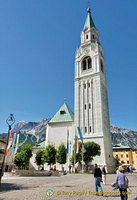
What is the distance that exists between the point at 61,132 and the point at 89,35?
37.1m

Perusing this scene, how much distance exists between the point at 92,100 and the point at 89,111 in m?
3.47

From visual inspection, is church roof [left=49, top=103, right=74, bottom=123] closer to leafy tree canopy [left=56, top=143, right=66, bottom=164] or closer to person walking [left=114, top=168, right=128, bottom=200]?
leafy tree canopy [left=56, top=143, right=66, bottom=164]

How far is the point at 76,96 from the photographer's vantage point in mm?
51625

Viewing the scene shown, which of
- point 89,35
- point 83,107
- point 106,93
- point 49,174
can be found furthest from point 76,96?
point 49,174

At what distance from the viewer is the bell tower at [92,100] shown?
4359cm

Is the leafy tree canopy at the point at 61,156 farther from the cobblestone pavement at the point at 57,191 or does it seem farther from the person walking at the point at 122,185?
the person walking at the point at 122,185

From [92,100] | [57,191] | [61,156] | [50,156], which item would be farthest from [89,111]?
[57,191]

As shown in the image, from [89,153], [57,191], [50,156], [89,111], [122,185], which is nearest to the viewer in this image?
[122,185]

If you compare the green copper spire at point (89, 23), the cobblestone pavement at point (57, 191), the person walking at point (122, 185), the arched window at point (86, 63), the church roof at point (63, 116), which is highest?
the green copper spire at point (89, 23)

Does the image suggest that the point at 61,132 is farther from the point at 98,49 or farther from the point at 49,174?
the point at 98,49

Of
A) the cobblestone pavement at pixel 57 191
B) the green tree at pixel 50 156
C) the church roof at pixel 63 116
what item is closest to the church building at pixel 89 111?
the church roof at pixel 63 116

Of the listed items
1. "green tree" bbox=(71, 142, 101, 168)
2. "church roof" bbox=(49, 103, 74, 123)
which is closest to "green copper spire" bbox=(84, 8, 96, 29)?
"church roof" bbox=(49, 103, 74, 123)

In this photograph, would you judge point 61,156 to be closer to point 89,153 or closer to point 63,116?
point 89,153

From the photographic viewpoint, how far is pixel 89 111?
48.0m
